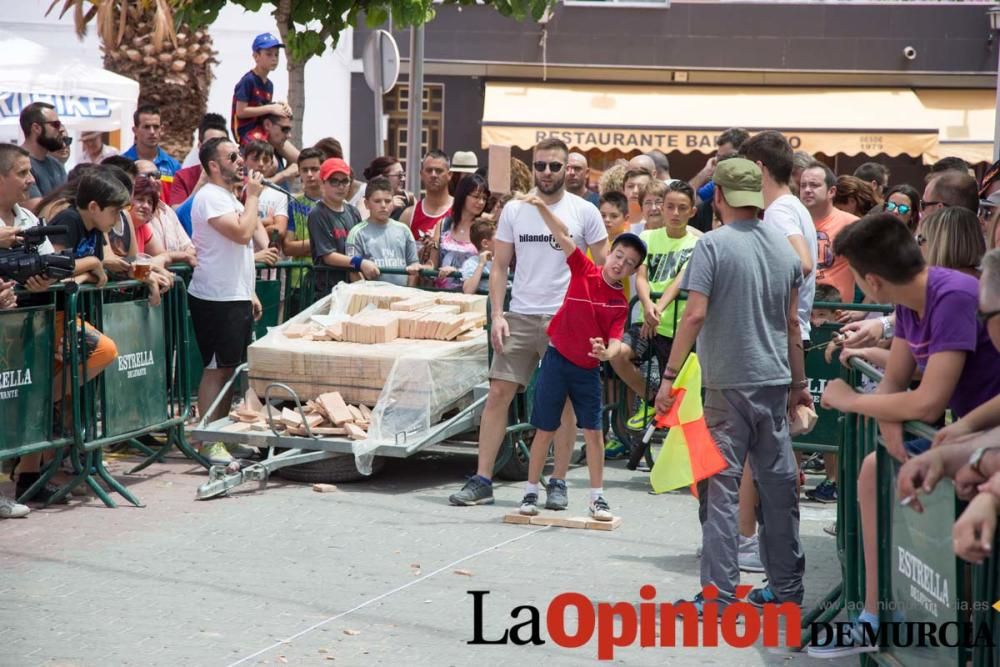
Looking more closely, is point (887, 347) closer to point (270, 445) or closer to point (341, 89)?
point (270, 445)

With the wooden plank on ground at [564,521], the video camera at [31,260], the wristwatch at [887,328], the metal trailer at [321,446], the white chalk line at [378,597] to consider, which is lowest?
the white chalk line at [378,597]

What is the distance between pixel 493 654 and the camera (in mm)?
5645

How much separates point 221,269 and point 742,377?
4524 millimetres

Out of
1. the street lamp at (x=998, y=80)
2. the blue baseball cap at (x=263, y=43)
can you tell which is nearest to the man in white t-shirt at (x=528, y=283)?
the blue baseball cap at (x=263, y=43)

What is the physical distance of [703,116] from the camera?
25.3 metres

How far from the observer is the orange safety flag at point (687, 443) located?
604cm

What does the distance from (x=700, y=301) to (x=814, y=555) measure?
198 centimetres

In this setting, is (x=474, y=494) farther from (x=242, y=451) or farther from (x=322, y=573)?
(x=242, y=451)

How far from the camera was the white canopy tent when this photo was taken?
13703 millimetres

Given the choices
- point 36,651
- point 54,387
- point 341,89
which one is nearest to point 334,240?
point 54,387

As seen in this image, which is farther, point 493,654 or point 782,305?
point 782,305

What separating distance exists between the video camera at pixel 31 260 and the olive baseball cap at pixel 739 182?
3.65 metres

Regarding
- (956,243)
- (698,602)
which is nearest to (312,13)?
(698,602)

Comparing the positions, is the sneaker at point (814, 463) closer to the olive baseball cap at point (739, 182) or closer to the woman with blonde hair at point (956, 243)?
the olive baseball cap at point (739, 182)
